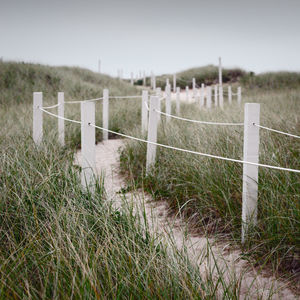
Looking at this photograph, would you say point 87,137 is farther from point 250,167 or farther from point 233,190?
point 250,167

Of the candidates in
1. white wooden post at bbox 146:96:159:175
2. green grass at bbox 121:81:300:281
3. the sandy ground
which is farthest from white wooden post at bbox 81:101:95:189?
white wooden post at bbox 146:96:159:175

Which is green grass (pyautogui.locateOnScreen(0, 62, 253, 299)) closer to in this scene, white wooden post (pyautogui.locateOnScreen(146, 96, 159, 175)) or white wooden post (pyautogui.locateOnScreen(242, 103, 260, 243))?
white wooden post (pyautogui.locateOnScreen(242, 103, 260, 243))

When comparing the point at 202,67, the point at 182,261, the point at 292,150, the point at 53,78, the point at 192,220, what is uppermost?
the point at 202,67

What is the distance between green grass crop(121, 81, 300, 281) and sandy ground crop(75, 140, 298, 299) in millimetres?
119

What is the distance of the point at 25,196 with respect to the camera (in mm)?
2945

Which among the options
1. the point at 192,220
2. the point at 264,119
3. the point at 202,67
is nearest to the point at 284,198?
the point at 192,220

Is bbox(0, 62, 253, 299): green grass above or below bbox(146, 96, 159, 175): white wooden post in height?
below

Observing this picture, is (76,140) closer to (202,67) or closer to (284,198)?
(284,198)

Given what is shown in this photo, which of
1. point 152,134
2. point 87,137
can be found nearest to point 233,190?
point 87,137

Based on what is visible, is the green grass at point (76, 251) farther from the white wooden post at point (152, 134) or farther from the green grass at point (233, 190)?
the white wooden post at point (152, 134)

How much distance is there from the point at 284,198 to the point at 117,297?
1.83 metres

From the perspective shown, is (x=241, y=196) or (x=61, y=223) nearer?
(x=61, y=223)

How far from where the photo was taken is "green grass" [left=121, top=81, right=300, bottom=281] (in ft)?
9.13

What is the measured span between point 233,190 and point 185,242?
75 cm
